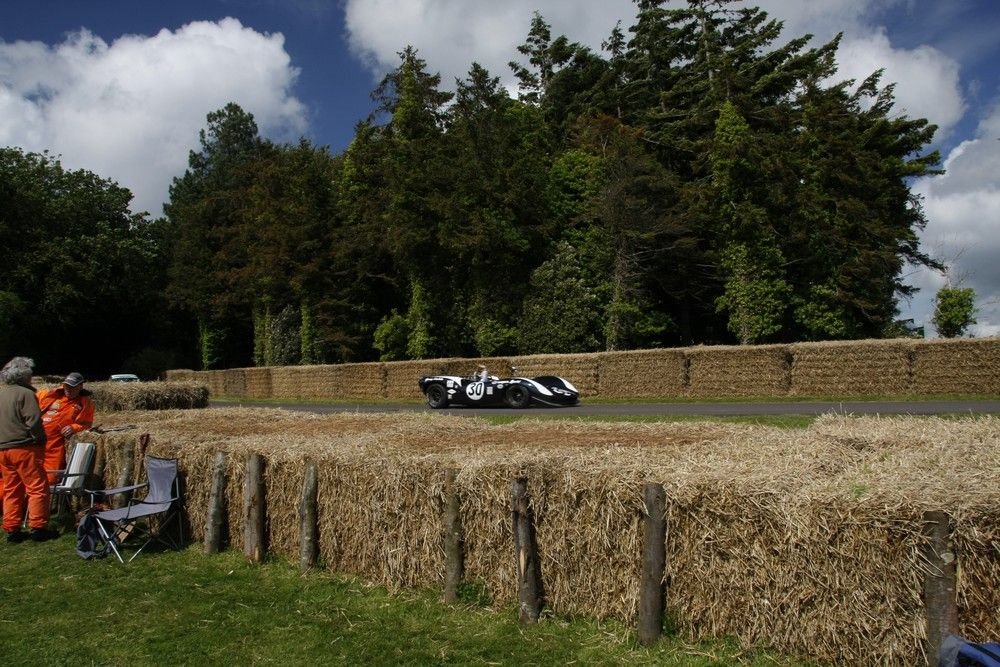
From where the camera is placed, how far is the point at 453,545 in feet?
21.6

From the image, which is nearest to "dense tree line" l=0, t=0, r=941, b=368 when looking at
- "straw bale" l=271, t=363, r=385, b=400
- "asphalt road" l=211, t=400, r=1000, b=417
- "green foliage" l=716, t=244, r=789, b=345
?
"green foliage" l=716, t=244, r=789, b=345

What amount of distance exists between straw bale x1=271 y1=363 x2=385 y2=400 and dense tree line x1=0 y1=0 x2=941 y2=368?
7781 millimetres

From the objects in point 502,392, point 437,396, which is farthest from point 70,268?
point 502,392

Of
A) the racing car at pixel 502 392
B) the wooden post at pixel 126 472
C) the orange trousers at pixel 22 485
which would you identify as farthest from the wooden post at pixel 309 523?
the racing car at pixel 502 392

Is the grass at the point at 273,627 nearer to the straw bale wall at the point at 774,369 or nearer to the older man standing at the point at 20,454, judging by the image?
the older man standing at the point at 20,454

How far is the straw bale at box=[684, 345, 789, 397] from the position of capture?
87.2 ft

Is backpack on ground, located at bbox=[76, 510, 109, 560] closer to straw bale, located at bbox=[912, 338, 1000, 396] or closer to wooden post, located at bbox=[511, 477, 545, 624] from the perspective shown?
wooden post, located at bbox=[511, 477, 545, 624]

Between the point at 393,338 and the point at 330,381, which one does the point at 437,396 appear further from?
the point at 393,338

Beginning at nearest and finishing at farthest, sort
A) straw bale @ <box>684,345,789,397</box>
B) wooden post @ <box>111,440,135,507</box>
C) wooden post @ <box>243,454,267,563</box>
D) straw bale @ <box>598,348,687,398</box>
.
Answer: wooden post @ <box>243,454,267,563</box>
wooden post @ <box>111,440,135,507</box>
straw bale @ <box>684,345,789,397</box>
straw bale @ <box>598,348,687,398</box>

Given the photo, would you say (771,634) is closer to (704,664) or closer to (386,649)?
(704,664)

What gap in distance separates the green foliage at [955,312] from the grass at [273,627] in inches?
1420

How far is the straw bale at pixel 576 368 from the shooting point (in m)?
30.6

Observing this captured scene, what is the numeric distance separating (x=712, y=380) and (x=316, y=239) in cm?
3800

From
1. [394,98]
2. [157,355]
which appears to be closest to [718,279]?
[394,98]
